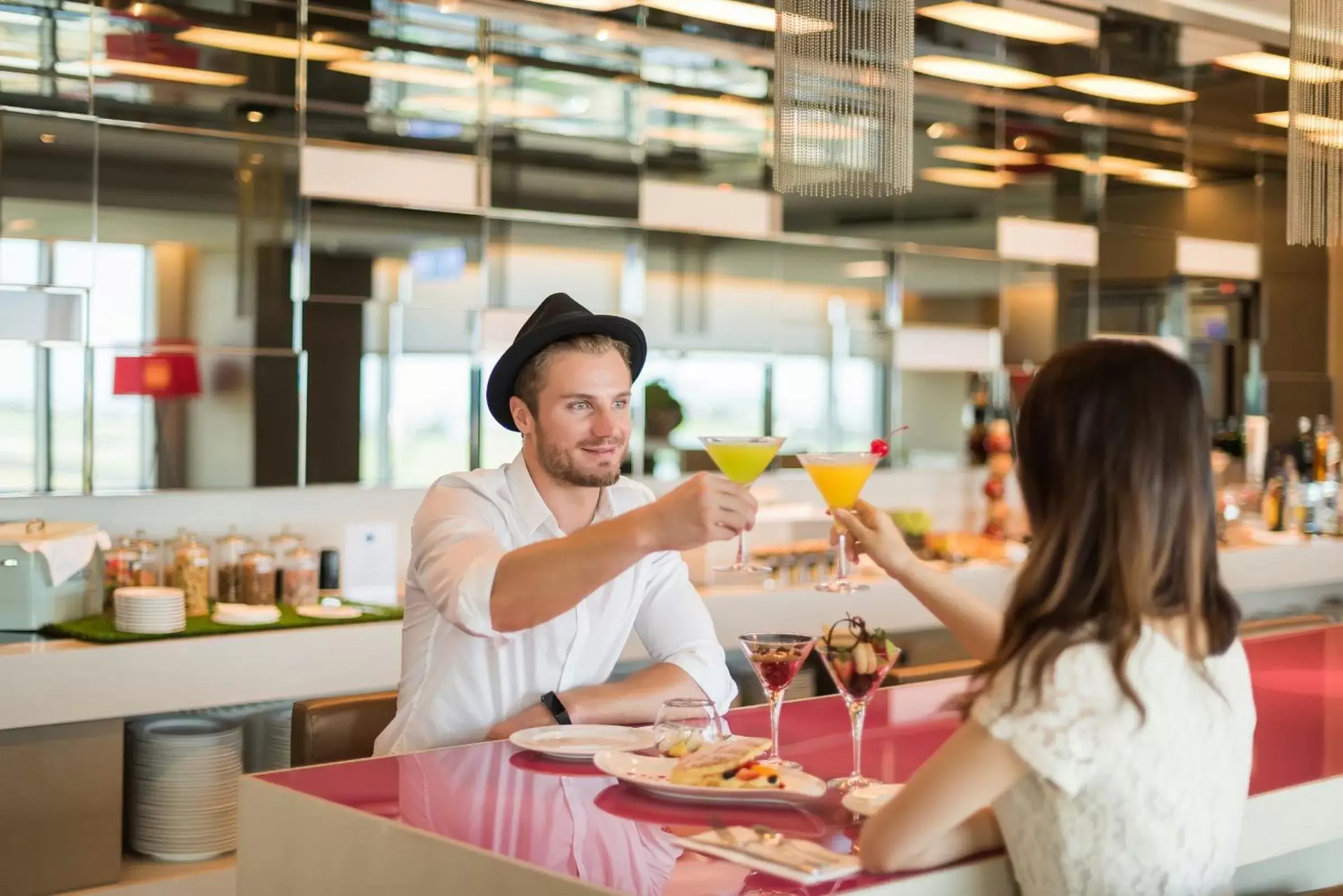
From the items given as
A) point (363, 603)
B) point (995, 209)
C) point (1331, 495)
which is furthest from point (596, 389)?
point (1331, 495)

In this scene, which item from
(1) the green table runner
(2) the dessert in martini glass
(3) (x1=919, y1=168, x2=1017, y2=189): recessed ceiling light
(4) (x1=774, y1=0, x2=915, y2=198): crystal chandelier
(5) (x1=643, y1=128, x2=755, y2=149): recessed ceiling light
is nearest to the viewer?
Result: (2) the dessert in martini glass

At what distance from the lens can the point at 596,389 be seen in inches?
100

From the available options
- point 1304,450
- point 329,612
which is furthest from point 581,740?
point 1304,450

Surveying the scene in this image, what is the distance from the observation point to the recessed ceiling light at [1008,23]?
18.1 ft

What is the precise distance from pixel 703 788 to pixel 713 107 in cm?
369

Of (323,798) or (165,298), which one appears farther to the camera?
(165,298)

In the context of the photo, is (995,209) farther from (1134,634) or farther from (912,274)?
(1134,634)

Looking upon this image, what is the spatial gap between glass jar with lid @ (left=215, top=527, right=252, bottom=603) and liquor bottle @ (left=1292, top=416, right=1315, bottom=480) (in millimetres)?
4898

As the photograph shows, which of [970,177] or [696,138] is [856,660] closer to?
[696,138]

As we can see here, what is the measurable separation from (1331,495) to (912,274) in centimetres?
239

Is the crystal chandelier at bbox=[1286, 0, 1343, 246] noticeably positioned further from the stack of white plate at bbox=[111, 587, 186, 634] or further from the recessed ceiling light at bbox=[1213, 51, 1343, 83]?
the recessed ceiling light at bbox=[1213, 51, 1343, 83]

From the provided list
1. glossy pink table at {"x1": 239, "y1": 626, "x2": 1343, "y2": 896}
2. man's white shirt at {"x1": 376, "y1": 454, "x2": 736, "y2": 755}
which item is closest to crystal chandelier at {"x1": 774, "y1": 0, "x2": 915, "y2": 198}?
man's white shirt at {"x1": 376, "y1": 454, "x2": 736, "y2": 755}

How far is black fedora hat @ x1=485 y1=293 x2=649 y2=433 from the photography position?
2.55m

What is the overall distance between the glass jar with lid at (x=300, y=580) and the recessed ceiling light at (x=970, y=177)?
2836mm
